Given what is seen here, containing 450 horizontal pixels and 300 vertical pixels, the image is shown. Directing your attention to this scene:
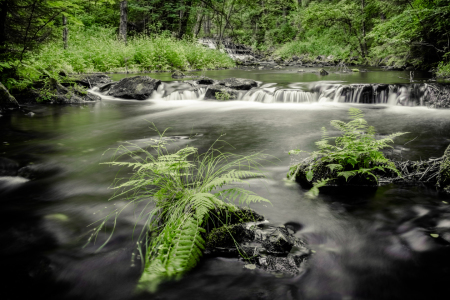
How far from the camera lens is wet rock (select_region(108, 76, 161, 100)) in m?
12.0

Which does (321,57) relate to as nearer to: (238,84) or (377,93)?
(238,84)

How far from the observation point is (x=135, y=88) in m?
12.2

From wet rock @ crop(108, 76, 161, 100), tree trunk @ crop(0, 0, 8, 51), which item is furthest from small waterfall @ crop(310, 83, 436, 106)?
tree trunk @ crop(0, 0, 8, 51)

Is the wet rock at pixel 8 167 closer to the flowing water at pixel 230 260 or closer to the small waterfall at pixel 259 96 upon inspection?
the flowing water at pixel 230 260

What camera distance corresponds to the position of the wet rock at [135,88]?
12.0m

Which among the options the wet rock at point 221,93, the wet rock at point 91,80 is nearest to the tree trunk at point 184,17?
the wet rock at point 91,80

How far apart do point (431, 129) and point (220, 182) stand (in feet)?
22.4

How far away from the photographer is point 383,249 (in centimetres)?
258

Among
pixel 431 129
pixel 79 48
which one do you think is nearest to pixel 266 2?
pixel 79 48

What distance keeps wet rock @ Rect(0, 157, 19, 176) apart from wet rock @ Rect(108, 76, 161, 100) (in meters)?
7.70

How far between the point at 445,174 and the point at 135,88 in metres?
11.2

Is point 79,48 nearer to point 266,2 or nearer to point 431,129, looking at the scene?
point 431,129

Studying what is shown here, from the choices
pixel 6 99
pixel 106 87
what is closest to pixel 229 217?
pixel 6 99

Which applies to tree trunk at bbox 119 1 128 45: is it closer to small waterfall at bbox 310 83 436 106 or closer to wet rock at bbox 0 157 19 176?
small waterfall at bbox 310 83 436 106
